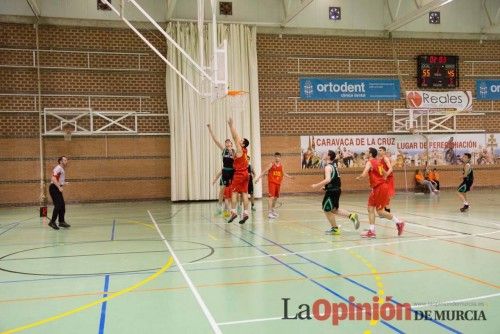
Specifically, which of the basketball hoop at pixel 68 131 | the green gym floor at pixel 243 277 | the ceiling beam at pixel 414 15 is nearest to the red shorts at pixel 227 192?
the green gym floor at pixel 243 277

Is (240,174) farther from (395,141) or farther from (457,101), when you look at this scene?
(457,101)

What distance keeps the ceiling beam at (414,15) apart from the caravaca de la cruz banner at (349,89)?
257cm

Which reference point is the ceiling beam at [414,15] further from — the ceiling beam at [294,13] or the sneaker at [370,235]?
the sneaker at [370,235]

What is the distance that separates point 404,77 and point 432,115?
233 cm

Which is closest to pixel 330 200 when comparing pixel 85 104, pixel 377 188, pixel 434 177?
pixel 377 188

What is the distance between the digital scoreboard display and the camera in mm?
23469

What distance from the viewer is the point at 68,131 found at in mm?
19203

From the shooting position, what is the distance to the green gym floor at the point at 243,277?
4445mm

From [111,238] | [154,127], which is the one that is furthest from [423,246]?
[154,127]

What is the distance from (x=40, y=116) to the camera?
63.5ft

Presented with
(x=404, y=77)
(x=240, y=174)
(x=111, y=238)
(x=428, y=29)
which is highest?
(x=428, y=29)

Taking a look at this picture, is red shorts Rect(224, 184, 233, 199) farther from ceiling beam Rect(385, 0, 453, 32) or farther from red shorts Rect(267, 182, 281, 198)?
ceiling beam Rect(385, 0, 453, 32)

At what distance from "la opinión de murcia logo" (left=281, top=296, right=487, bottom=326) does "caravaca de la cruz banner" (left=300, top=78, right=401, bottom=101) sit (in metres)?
18.2

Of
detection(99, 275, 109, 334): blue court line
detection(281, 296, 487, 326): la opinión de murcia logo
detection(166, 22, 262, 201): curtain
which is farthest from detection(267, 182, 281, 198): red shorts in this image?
detection(281, 296, 487, 326): la opinión de murcia logo
